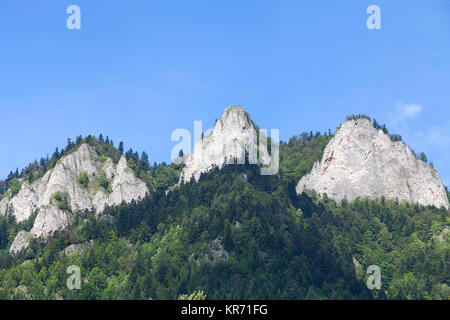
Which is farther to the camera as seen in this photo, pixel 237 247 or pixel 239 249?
pixel 237 247

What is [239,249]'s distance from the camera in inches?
5689

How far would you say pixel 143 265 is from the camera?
151500 millimetres

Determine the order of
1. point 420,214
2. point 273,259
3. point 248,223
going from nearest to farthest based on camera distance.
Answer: point 273,259
point 248,223
point 420,214

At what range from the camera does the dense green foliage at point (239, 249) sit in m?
138

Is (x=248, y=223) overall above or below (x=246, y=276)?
above

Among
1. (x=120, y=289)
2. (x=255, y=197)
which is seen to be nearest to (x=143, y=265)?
(x=120, y=289)

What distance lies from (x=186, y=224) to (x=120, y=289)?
2324cm

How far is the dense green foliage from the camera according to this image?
452 feet

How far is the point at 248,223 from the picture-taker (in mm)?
152500

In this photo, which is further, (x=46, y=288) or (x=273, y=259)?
(x=46, y=288)

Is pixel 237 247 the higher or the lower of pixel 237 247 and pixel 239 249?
the higher
